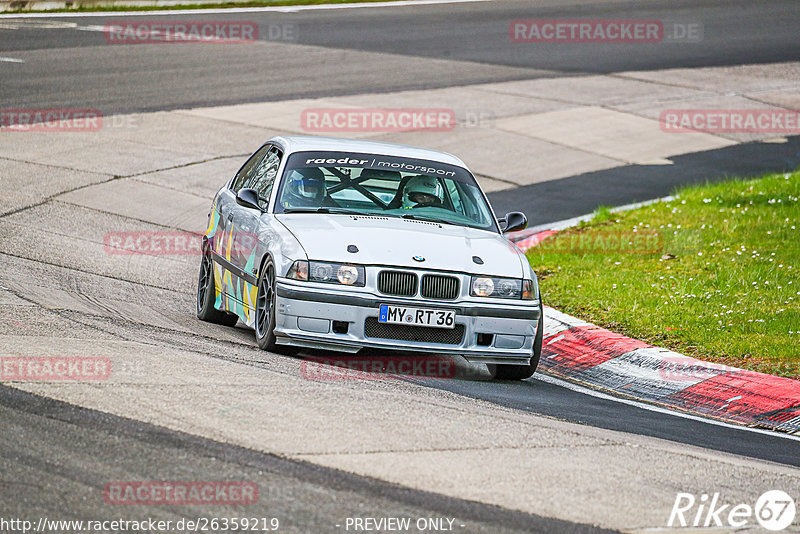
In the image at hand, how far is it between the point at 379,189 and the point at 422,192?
341 mm

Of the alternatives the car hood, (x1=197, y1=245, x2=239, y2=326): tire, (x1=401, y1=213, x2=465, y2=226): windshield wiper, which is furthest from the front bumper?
(x1=197, y1=245, x2=239, y2=326): tire

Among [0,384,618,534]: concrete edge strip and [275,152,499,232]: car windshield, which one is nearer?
[0,384,618,534]: concrete edge strip

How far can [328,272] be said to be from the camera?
27.1 ft

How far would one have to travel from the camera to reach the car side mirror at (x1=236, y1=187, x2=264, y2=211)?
30.5 feet

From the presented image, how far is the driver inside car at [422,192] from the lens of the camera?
31.2 feet

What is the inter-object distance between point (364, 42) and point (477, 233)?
64.5 ft

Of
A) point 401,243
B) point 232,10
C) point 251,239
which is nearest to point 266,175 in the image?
point 251,239

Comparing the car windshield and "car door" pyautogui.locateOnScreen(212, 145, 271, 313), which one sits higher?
the car windshield

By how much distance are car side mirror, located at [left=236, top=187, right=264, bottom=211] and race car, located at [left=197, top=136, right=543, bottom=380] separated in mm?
12

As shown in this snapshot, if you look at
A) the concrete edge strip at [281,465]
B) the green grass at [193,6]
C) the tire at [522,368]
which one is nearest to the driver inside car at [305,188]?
the tire at [522,368]

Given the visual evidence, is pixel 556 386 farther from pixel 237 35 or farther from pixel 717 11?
pixel 717 11

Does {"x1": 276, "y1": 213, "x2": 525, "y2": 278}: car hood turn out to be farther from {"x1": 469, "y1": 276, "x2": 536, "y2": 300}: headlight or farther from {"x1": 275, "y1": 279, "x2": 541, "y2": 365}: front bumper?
{"x1": 275, "y1": 279, "x2": 541, "y2": 365}: front bumper

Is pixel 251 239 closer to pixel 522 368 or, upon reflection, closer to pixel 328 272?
pixel 328 272

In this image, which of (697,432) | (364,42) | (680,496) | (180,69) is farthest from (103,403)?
(364,42)
